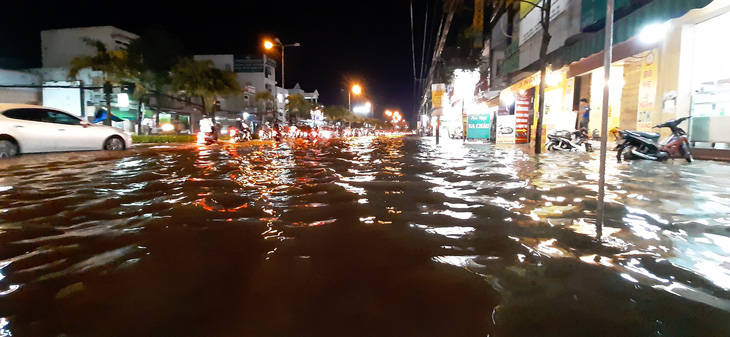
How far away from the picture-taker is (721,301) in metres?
1.91

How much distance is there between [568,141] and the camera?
42.6 feet

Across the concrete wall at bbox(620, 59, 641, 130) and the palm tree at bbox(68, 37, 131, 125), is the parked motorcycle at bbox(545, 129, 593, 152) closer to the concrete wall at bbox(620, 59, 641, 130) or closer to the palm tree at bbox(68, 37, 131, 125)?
the concrete wall at bbox(620, 59, 641, 130)

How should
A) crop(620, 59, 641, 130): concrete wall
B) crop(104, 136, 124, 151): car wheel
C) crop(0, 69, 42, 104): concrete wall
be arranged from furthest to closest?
crop(0, 69, 42, 104): concrete wall < crop(620, 59, 641, 130): concrete wall < crop(104, 136, 124, 151): car wheel

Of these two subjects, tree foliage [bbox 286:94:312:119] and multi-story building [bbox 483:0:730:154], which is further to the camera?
tree foliage [bbox 286:94:312:119]

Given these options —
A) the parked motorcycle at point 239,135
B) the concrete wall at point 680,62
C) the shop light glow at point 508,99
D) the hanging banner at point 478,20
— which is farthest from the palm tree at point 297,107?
the concrete wall at point 680,62

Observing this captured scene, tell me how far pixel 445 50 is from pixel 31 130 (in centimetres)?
3244

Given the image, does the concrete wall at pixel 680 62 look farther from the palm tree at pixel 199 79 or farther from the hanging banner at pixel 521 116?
the palm tree at pixel 199 79

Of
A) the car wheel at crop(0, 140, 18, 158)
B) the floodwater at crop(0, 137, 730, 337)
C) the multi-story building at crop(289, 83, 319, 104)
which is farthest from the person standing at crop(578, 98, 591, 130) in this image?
the multi-story building at crop(289, 83, 319, 104)

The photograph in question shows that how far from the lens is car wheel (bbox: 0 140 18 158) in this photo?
9.52m

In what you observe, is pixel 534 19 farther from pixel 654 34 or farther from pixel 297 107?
pixel 297 107

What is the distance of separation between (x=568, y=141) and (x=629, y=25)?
390cm

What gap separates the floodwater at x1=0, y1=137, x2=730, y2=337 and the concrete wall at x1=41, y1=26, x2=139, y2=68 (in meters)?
42.0

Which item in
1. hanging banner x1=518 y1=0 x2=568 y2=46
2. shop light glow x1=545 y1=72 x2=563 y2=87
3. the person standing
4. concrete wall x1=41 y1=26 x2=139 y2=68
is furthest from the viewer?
→ concrete wall x1=41 y1=26 x2=139 y2=68

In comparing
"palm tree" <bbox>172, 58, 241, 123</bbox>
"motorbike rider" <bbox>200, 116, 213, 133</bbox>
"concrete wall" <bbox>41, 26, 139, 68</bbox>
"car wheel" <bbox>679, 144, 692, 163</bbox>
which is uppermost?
"concrete wall" <bbox>41, 26, 139, 68</bbox>
